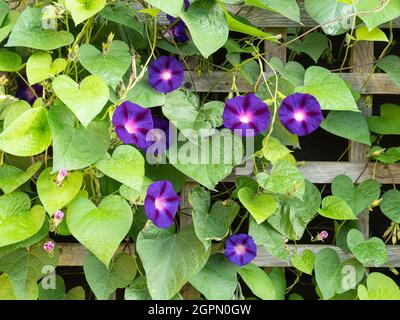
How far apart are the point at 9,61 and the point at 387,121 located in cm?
96

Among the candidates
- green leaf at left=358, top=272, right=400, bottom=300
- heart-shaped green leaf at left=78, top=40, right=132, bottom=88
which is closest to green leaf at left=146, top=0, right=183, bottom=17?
heart-shaped green leaf at left=78, top=40, right=132, bottom=88

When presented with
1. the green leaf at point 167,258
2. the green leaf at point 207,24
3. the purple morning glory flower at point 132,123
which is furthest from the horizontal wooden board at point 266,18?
the green leaf at point 167,258

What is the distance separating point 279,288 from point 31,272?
25.4 inches

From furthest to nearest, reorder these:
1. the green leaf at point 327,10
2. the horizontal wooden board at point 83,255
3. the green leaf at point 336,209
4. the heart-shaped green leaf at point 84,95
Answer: the horizontal wooden board at point 83,255
the green leaf at point 336,209
the green leaf at point 327,10
the heart-shaped green leaf at point 84,95

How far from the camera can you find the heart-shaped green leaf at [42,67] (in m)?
1.28

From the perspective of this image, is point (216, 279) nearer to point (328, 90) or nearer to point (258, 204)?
point (258, 204)

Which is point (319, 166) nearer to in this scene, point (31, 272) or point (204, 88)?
point (204, 88)

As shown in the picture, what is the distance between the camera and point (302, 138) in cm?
175

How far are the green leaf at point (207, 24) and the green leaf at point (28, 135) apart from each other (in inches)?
14.0

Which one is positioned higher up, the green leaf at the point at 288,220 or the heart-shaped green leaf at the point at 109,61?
the heart-shaped green leaf at the point at 109,61

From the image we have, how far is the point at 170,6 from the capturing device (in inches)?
45.8

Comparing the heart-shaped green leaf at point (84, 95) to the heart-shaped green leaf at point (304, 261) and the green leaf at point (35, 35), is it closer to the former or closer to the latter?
the green leaf at point (35, 35)

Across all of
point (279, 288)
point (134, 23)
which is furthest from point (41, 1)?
point (279, 288)

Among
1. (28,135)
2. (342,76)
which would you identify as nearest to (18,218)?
(28,135)
